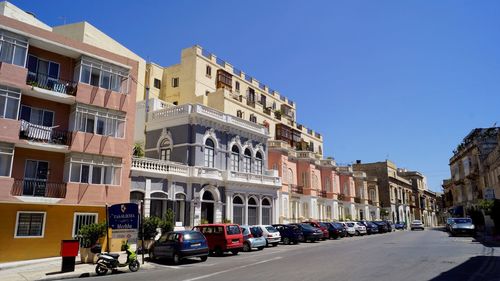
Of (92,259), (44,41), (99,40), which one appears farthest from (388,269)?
(99,40)

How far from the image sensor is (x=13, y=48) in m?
21.1

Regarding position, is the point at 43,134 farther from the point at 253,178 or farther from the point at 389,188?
the point at 389,188

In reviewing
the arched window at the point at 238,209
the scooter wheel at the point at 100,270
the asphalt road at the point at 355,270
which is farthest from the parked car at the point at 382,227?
the scooter wheel at the point at 100,270

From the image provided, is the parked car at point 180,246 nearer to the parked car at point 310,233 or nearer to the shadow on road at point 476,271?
the shadow on road at point 476,271

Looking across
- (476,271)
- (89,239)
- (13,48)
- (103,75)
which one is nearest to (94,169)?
(89,239)

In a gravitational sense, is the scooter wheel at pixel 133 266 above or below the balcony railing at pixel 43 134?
below

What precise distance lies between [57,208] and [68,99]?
634 cm

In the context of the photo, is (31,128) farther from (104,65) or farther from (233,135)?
(233,135)

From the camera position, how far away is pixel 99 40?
34406mm

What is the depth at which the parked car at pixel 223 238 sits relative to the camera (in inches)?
855

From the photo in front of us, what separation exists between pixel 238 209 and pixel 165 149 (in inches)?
323

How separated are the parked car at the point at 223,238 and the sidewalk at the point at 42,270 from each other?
4.31 metres

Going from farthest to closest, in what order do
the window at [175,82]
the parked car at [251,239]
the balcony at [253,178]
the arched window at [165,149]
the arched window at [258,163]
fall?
the window at [175,82] < the arched window at [258,163] < the balcony at [253,178] < the arched window at [165,149] < the parked car at [251,239]

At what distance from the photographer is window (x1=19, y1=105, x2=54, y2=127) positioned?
22062 mm
